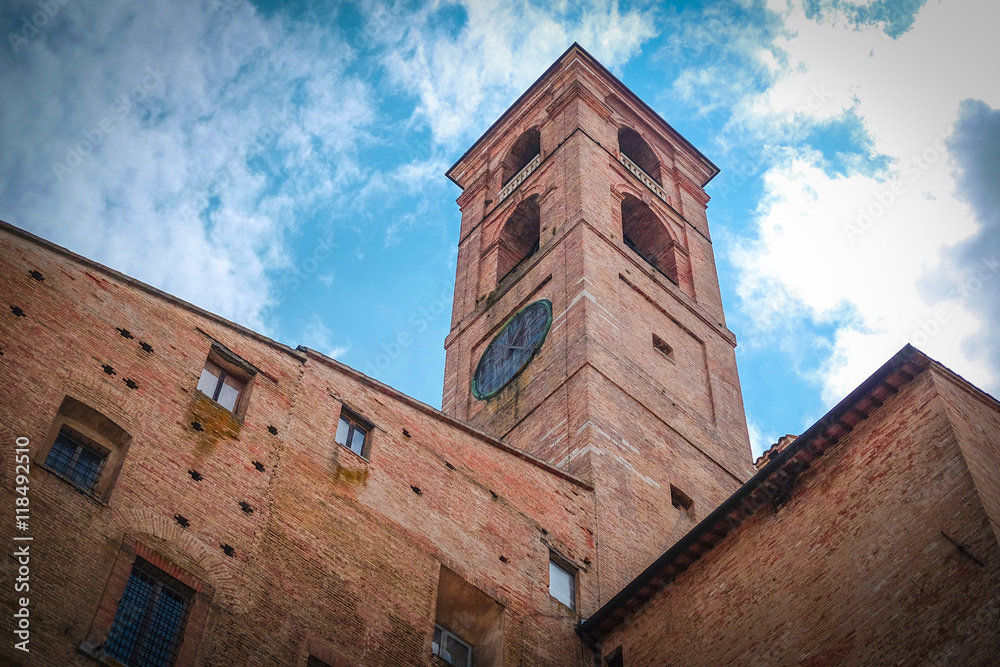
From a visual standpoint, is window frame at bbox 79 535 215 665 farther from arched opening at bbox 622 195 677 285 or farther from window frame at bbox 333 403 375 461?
arched opening at bbox 622 195 677 285

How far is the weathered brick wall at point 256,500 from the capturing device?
1100 cm

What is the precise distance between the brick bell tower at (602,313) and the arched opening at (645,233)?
36mm

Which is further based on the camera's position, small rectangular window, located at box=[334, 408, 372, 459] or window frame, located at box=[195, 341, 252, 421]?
small rectangular window, located at box=[334, 408, 372, 459]

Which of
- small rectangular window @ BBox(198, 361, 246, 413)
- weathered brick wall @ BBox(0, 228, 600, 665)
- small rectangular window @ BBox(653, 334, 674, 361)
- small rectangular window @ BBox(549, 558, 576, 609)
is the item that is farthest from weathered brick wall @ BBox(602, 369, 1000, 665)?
small rectangular window @ BBox(653, 334, 674, 361)

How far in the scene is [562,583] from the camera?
16.1 metres

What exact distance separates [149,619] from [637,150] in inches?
908

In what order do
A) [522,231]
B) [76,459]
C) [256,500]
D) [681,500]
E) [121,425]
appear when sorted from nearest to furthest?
[76,459] < [121,425] < [256,500] < [681,500] < [522,231]

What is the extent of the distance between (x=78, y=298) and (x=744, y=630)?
851cm

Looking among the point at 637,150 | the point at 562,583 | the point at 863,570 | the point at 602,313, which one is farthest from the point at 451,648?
the point at 637,150

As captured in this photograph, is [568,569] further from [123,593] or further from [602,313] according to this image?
[123,593]

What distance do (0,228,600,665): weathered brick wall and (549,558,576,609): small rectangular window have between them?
0.18 meters

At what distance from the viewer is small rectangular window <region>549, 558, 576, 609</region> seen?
51.8 feet

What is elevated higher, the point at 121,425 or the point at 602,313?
the point at 602,313

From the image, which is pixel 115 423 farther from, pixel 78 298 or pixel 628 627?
pixel 628 627
